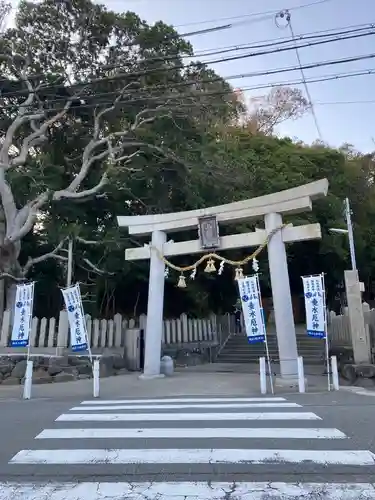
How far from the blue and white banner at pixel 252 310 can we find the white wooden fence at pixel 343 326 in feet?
12.4

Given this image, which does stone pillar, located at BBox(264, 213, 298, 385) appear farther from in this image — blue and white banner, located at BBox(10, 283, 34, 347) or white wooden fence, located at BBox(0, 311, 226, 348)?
blue and white banner, located at BBox(10, 283, 34, 347)

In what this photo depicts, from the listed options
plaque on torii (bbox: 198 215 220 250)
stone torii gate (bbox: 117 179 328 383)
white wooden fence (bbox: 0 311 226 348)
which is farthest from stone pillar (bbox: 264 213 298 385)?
white wooden fence (bbox: 0 311 226 348)

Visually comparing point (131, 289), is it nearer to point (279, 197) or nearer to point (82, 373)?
point (82, 373)

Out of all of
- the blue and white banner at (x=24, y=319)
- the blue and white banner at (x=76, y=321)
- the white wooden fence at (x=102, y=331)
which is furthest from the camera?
the white wooden fence at (x=102, y=331)

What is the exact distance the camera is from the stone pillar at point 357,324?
1315 cm

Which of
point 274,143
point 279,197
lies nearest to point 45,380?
point 279,197

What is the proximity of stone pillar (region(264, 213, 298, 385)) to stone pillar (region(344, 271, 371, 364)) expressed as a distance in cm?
202

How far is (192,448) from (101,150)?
613 inches

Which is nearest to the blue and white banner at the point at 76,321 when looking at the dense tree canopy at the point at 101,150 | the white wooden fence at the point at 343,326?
the dense tree canopy at the point at 101,150

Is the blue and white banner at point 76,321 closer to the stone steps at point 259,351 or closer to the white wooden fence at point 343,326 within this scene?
the white wooden fence at point 343,326

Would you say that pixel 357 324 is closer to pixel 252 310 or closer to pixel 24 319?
pixel 252 310

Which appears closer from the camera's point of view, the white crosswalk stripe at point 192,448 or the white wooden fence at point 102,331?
the white crosswalk stripe at point 192,448

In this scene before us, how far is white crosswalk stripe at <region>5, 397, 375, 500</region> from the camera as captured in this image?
167 inches

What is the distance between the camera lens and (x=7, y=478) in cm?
466
